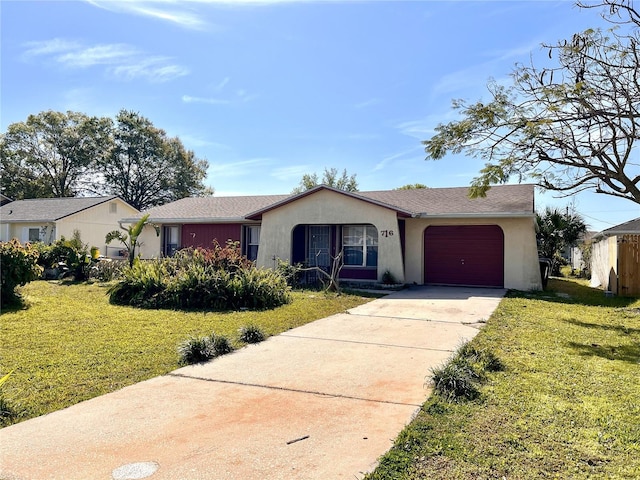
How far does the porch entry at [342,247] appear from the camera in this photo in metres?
17.5

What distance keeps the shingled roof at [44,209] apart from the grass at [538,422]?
28938 mm

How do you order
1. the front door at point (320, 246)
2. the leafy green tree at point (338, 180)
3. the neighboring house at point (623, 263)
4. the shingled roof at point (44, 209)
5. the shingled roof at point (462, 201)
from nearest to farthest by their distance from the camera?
the neighboring house at point (623, 263), the shingled roof at point (462, 201), the front door at point (320, 246), the shingled roof at point (44, 209), the leafy green tree at point (338, 180)

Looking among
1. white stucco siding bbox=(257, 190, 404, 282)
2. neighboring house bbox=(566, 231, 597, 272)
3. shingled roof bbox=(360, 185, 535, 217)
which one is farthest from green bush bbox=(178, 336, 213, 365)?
neighboring house bbox=(566, 231, 597, 272)

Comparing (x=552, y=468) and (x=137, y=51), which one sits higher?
(x=137, y=51)

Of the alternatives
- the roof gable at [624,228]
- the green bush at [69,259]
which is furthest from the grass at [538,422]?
the green bush at [69,259]

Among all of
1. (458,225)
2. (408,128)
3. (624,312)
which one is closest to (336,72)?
(408,128)

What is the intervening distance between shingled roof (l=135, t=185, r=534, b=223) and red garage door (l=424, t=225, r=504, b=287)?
1.00 m

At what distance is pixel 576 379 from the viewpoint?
5.32 metres

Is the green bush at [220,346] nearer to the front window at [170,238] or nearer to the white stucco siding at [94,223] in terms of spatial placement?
the front window at [170,238]

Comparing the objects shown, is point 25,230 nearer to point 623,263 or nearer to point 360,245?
point 360,245

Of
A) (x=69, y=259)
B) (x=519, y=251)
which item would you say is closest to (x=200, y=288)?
(x=69, y=259)

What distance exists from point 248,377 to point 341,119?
1612 cm

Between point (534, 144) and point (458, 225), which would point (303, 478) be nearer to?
point (534, 144)

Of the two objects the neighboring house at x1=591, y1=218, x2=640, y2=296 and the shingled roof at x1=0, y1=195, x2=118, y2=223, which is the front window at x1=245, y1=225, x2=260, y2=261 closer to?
the neighboring house at x1=591, y1=218, x2=640, y2=296
